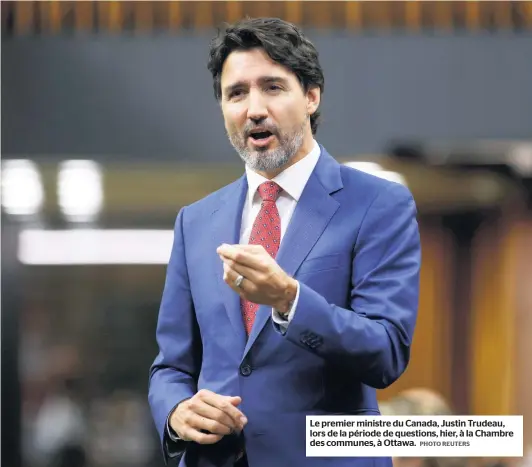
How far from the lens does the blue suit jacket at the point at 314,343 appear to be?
1.62 m

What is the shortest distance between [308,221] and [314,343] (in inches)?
9.1

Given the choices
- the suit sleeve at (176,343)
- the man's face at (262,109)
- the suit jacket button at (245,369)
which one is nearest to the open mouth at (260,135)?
the man's face at (262,109)

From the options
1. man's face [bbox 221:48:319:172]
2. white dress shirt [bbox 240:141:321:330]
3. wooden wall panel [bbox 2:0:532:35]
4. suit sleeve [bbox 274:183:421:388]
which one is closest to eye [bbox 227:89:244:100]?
man's face [bbox 221:48:319:172]

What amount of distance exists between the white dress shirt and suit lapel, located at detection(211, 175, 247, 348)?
12 mm

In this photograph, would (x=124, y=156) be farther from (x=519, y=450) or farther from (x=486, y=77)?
(x=519, y=450)

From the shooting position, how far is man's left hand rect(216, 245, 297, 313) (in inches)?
58.1

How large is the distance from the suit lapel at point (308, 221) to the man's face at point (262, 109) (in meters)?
0.07

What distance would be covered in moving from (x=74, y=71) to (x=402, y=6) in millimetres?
1288

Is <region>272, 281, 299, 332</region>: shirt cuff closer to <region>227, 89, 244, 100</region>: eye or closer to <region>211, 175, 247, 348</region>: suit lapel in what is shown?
<region>211, 175, 247, 348</region>: suit lapel

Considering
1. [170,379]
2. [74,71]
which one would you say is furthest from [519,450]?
[74,71]

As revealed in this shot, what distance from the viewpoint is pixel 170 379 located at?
1.77m

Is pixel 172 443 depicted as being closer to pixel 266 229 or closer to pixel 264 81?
pixel 266 229

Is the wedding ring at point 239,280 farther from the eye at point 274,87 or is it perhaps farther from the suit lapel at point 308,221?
the eye at point 274,87

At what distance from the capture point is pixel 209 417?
1.62 metres
